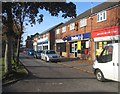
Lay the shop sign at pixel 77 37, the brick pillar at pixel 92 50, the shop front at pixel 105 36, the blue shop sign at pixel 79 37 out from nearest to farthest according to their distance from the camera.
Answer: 1. the shop front at pixel 105 36
2. the brick pillar at pixel 92 50
3. the blue shop sign at pixel 79 37
4. the shop sign at pixel 77 37

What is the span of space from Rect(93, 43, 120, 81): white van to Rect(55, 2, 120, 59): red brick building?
7.64 metres

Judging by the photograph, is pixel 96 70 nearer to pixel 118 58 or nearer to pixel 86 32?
pixel 118 58

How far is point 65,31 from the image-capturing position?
51469 millimetres

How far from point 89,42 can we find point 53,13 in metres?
21.5

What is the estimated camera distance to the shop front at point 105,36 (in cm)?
2806

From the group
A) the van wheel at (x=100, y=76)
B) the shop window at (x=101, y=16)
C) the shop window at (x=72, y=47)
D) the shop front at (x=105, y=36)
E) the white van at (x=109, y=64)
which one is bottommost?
the van wheel at (x=100, y=76)

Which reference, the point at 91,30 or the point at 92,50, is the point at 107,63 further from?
the point at 91,30

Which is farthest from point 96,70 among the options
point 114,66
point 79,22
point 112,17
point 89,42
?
point 79,22

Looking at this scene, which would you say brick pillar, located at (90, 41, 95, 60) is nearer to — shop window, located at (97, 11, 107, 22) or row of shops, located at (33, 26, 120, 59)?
row of shops, located at (33, 26, 120, 59)

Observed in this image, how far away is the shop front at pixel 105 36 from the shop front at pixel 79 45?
3.12 metres

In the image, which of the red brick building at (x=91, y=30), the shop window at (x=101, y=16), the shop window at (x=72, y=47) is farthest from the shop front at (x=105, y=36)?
the shop window at (x=72, y=47)

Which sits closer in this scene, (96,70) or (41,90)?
(41,90)

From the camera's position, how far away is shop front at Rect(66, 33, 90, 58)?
1485 inches

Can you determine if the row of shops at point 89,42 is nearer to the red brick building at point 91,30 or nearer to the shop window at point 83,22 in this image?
the red brick building at point 91,30
